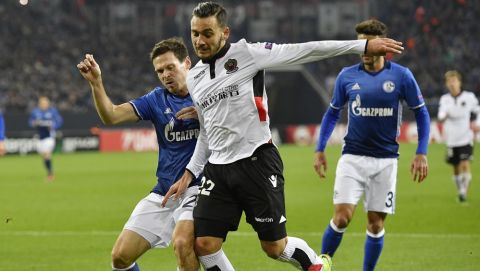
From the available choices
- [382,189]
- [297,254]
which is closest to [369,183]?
[382,189]

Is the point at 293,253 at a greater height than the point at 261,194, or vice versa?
the point at 261,194

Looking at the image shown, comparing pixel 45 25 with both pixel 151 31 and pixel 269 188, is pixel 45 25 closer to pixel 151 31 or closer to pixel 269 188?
pixel 151 31

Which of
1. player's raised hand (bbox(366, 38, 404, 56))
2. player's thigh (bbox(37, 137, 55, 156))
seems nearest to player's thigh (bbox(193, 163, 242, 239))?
player's raised hand (bbox(366, 38, 404, 56))

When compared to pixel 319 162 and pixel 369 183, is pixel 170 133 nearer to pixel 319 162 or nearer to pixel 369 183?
A: pixel 319 162

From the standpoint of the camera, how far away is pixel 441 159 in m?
29.0

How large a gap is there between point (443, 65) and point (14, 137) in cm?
2106

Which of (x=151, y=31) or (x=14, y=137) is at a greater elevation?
(x=151, y=31)

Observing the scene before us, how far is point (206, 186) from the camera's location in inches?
253

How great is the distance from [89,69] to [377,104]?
11.8 ft

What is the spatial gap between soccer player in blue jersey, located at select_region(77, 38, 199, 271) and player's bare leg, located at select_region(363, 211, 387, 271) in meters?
2.32

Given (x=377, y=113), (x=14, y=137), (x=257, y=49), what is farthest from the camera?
(x=14, y=137)

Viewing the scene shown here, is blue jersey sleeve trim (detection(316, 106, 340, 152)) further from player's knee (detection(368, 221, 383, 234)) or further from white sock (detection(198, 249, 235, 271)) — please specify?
white sock (detection(198, 249, 235, 271))

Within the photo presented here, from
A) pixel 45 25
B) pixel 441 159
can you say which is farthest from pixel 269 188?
pixel 45 25

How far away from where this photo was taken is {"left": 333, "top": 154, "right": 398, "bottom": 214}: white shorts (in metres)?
8.70
